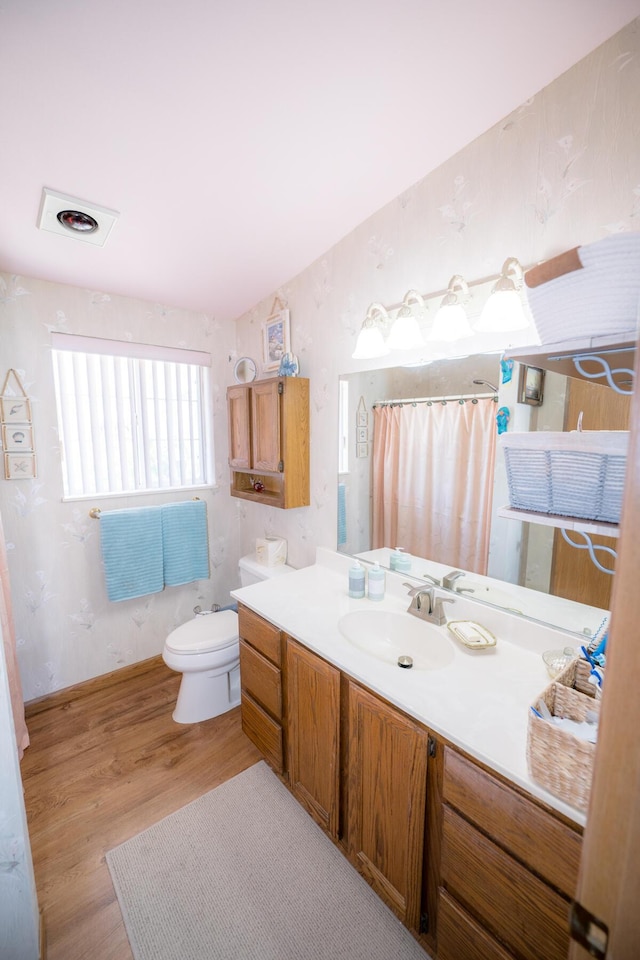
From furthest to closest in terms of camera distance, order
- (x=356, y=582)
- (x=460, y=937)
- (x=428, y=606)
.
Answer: (x=356, y=582), (x=428, y=606), (x=460, y=937)

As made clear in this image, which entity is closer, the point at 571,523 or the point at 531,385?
the point at 571,523

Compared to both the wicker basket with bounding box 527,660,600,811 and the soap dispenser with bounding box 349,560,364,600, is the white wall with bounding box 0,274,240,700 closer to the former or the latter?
the soap dispenser with bounding box 349,560,364,600

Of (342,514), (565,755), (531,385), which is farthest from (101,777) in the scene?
(531,385)

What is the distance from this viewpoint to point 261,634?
1614 millimetres

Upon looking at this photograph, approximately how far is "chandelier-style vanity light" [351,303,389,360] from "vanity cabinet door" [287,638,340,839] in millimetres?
1187

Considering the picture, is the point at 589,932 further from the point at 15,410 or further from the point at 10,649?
the point at 15,410

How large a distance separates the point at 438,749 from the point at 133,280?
2413mm

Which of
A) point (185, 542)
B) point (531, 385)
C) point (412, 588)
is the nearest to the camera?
point (531, 385)

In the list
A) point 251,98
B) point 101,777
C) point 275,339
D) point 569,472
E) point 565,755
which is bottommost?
point 101,777

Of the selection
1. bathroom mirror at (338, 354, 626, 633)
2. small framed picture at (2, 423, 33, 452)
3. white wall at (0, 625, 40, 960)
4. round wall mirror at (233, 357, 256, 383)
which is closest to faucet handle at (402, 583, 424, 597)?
bathroom mirror at (338, 354, 626, 633)

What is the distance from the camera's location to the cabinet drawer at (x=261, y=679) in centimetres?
158

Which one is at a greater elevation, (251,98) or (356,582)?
(251,98)

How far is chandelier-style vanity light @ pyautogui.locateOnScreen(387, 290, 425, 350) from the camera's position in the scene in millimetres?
1463

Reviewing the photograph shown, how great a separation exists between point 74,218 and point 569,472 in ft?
6.31
